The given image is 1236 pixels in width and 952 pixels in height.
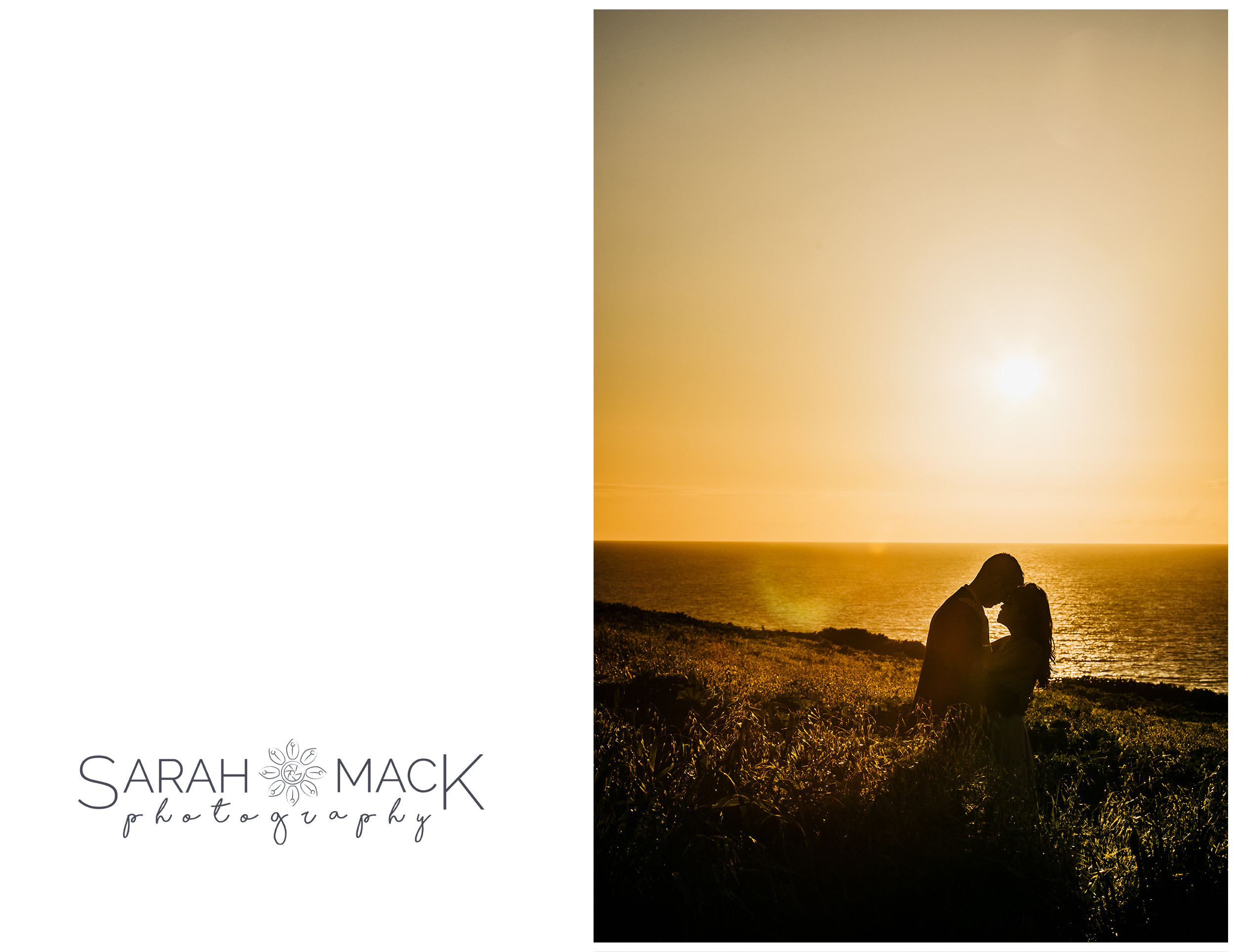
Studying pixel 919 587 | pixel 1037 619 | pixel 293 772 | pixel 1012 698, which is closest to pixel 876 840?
pixel 1012 698

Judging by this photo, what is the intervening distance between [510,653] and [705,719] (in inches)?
32.2

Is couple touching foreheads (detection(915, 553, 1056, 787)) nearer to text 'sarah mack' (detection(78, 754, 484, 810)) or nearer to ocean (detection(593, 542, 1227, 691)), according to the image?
ocean (detection(593, 542, 1227, 691))

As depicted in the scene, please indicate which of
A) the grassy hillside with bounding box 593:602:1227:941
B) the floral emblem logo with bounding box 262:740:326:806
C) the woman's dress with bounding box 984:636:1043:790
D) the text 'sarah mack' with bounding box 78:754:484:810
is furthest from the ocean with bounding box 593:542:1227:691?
the floral emblem logo with bounding box 262:740:326:806

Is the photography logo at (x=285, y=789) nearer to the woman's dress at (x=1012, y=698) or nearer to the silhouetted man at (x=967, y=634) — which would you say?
the silhouetted man at (x=967, y=634)

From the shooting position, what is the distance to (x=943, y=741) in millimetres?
2283

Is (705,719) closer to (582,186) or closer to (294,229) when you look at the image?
(582,186)

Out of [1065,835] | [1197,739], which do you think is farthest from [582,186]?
[1197,739]

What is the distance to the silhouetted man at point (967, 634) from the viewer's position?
2271 mm

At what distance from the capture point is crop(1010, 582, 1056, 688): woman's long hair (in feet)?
7.33

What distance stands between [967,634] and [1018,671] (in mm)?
199

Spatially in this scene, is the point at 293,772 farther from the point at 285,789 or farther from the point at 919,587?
the point at 919,587

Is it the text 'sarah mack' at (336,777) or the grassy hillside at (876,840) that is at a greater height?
the text 'sarah mack' at (336,777)

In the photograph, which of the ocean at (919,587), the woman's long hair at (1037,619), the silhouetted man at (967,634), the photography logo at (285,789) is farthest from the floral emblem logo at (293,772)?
the woman's long hair at (1037,619)

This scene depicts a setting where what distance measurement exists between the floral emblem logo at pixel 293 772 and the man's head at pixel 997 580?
7.44 feet
